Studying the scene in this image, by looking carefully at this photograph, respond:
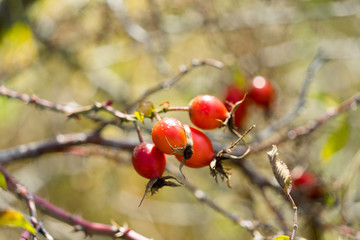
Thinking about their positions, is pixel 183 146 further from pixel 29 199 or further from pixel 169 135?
pixel 29 199

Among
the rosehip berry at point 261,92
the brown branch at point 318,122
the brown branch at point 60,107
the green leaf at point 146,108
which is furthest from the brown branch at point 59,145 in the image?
the rosehip berry at point 261,92

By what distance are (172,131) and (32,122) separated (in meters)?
2.96

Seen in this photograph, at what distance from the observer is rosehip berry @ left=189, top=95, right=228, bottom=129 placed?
1279 mm

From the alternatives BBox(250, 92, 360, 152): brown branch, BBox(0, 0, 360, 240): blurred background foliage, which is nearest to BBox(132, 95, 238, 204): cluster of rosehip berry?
BBox(250, 92, 360, 152): brown branch

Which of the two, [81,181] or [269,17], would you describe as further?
[81,181]

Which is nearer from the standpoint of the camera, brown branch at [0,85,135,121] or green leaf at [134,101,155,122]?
green leaf at [134,101,155,122]

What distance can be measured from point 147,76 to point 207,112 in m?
3.02

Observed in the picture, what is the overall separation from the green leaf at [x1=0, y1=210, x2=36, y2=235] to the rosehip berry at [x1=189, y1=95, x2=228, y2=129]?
22.2 inches

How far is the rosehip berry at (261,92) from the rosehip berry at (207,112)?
1.01 meters

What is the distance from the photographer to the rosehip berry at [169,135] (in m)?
1.14

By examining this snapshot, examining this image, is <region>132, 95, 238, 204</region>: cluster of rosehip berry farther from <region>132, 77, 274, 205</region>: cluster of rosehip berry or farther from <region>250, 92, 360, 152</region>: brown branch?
<region>250, 92, 360, 152</region>: brown branch

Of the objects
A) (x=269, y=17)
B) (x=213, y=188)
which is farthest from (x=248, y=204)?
(x=269, y=17)

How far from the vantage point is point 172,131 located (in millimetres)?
1144

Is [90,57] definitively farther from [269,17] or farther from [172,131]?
[172,131]
